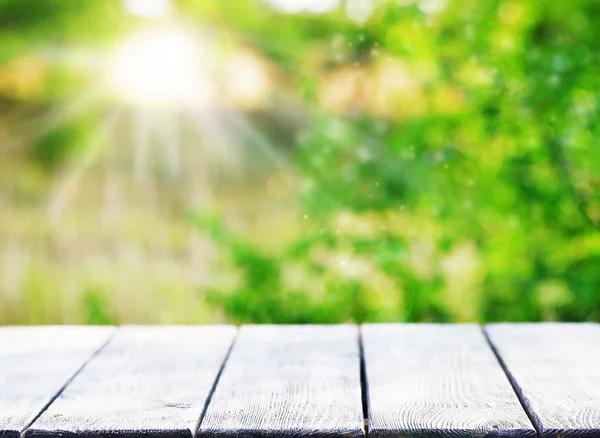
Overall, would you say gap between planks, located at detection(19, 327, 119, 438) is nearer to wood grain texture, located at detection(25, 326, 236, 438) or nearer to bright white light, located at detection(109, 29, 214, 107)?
wood grain texture, located at detection(25, 326, 236, 438)

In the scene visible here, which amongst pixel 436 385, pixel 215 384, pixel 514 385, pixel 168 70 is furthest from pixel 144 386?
pixel 168 70

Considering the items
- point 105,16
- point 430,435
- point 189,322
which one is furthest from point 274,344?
point 105,16

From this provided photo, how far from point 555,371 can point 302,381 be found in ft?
1.34

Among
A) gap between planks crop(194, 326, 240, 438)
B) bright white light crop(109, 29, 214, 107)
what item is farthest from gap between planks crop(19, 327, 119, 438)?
bright white light crop(109, 29, 214, 107)

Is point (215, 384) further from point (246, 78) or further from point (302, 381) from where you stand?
point (246, 78)

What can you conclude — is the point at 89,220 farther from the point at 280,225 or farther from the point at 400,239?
the point at 400,239

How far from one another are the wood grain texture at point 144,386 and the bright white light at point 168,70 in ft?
12.2

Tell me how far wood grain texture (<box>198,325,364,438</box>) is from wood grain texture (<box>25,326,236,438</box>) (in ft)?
0.11

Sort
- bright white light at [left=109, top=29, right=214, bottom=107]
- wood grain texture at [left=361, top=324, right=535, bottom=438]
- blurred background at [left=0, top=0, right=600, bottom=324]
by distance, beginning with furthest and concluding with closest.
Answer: bright white light at [left=109, top=29, right=214, bottom=107]
blurred background at [left=0, top=0, right=600, bottom=324]
wood grain texture at [left=361, top=324, right=535, bottom=438]

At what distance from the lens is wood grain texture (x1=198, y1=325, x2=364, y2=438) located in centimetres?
111

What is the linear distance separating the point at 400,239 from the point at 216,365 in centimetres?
173

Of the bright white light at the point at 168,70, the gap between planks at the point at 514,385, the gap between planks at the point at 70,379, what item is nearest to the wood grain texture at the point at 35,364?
the gap between planks at the point at 70,379

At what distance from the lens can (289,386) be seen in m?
1.28

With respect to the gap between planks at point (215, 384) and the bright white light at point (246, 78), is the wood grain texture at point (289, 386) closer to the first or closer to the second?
the gap between planks at point (215, 384)
